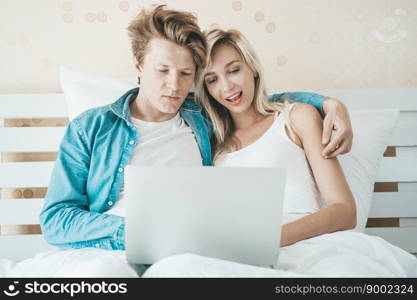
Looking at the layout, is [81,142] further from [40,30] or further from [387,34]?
[387,34]

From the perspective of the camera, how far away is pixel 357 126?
1675 mm

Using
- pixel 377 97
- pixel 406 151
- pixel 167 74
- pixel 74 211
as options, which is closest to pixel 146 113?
pixel 167 74

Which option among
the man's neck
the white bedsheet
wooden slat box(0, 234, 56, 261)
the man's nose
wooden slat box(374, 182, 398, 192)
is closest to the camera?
the white bedsheet

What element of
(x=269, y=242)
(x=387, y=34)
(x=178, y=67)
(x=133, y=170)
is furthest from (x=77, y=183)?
(x=387, y=34)

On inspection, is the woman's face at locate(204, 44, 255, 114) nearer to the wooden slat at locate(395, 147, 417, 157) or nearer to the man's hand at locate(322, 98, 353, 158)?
Result: the man's hand at locate(322, 98, 353, 158)

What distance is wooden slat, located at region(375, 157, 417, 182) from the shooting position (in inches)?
72.5

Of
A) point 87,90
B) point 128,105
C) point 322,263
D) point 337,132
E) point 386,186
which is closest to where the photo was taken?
point 322,263

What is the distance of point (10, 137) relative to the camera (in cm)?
185

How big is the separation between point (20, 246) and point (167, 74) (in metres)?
0.87

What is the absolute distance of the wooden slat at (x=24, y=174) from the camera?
1.83m

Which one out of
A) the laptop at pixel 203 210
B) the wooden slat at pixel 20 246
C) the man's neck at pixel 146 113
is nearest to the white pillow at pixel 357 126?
the man's neck at pixel 146 113

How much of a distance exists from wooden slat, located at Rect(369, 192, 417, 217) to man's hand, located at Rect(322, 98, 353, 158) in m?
0.55

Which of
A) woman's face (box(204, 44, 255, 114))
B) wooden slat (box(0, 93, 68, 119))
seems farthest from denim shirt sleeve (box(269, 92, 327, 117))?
wooden slat (box(0, 93, 68, 119))

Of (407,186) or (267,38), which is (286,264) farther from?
(267,38)
